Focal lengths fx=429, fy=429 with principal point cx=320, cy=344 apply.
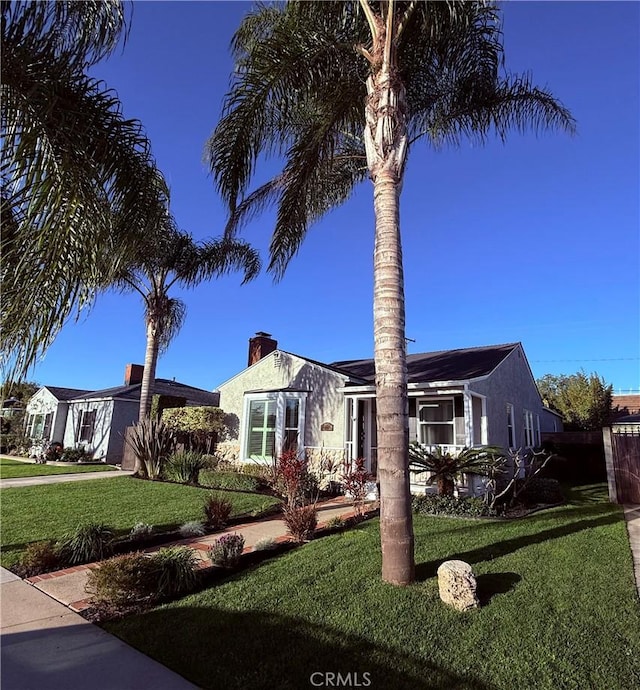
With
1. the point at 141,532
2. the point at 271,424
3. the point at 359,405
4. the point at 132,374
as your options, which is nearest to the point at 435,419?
the point at 359,405

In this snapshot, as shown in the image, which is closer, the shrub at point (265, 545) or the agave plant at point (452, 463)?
the shrub at point (265, 545)

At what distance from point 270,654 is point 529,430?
17688 millimetres

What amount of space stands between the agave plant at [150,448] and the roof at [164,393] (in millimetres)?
8937

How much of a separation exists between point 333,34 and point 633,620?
31.0 ft

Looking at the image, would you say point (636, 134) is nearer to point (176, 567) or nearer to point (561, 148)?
point (561, 148)

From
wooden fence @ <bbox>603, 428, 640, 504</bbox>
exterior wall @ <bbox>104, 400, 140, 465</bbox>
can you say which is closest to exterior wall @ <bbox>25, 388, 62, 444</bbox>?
exterior wall @ <bbox>104, 400, 140, 465</bbox>

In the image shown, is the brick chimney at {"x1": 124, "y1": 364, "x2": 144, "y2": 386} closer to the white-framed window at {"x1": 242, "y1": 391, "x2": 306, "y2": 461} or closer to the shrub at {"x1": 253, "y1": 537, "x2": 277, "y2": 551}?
the white-framed window at {"x1": 242, "y1": 391, "x2": 306, "y2": 461}

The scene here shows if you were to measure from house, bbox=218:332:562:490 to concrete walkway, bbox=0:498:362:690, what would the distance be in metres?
9.20

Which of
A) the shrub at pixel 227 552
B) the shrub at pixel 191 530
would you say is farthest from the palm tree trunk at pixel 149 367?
the shrub at pixel 227 552

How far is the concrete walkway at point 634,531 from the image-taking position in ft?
20.5

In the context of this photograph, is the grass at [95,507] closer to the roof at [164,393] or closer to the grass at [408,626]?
the grass at [408,626]

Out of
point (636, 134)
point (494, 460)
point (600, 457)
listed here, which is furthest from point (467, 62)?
point (600, 457)

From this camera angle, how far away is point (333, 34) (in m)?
7.63

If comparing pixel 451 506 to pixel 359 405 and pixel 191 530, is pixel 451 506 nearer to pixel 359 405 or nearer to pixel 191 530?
pixel 359 405
